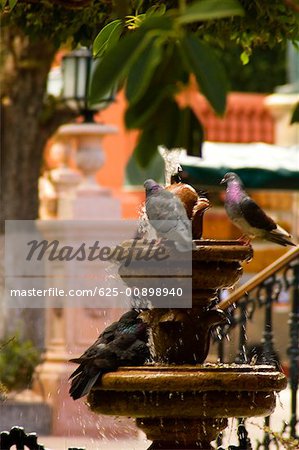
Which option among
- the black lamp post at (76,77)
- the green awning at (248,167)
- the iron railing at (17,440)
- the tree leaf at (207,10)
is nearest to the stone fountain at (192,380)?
the iron railing at (17,440)

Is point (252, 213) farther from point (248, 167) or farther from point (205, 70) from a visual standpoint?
point (248, 167)

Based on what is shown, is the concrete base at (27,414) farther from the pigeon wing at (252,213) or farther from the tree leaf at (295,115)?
the tree leaf at (295,115)

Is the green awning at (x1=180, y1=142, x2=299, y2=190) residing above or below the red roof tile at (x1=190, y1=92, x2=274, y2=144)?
above

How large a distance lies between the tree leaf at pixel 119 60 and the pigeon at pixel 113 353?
11.2 ft

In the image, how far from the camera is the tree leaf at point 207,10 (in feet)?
11.3

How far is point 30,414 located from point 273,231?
5.05 metres

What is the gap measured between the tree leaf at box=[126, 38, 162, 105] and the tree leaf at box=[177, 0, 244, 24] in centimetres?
8

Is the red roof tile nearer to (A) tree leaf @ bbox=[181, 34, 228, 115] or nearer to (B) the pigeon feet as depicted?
(B) the pigeon feet

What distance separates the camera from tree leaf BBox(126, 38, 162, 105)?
3.49 metres

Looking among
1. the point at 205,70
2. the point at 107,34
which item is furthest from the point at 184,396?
the point at 205,70

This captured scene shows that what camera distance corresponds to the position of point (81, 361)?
696 cm

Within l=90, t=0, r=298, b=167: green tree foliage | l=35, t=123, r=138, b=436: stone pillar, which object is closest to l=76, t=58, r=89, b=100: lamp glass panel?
l=35, t=123, r=138, b=436: stone pillar

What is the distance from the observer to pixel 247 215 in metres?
7.47

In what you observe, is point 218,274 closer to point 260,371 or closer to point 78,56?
point 260,371
